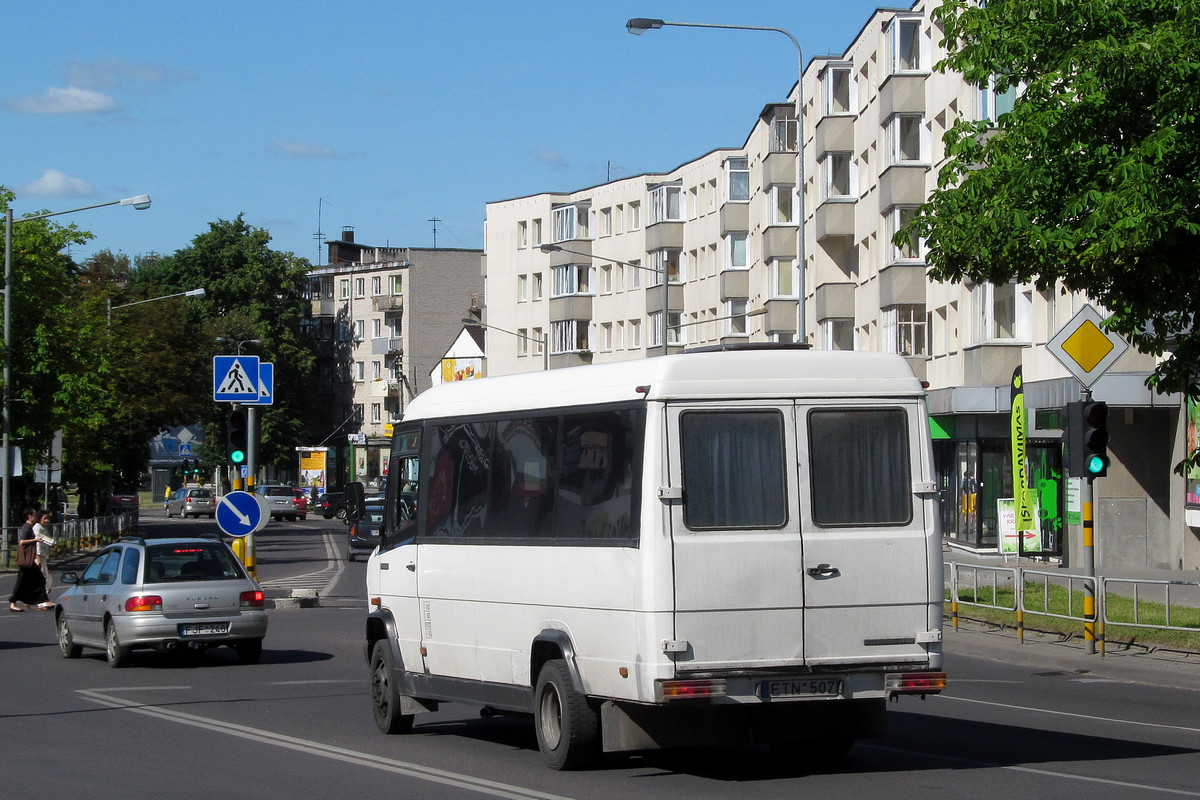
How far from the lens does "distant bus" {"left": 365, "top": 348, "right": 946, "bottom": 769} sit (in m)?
9.97

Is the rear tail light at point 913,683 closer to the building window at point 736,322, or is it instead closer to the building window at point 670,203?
the building window at point 736,322

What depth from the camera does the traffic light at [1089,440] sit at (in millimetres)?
18594

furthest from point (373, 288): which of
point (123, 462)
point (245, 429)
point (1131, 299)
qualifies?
point (1131, 299)

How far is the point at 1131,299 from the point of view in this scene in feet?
59.3

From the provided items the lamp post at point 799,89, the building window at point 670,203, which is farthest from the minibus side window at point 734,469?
the building window at point 670,203

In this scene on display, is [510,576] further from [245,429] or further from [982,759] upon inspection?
[245,429]

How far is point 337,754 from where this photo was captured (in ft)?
38.3

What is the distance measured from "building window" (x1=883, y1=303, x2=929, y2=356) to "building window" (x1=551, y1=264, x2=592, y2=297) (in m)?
43.9

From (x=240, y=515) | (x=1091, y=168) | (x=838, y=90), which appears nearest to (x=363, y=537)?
(x=240, y=515)

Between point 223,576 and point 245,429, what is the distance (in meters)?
5.23

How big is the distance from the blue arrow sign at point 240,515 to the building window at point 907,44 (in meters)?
28.7

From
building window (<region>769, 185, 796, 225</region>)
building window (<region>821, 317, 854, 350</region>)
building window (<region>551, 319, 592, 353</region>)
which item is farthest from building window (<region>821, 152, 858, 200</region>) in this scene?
building window (<region>551, 319, 592, 353</region>)

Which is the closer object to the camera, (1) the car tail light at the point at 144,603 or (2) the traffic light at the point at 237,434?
(1) the car tail light at the point at 144,603

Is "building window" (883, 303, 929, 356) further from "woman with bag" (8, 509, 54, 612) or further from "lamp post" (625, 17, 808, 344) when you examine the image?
"woman with bag" (8, 509, 54, 612)
